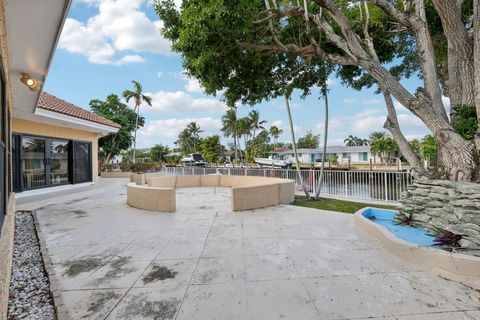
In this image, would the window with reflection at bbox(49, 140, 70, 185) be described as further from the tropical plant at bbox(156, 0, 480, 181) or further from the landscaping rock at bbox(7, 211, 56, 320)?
the tropical plant at bbox(156, 0, 480, 181)

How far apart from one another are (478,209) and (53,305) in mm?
6044

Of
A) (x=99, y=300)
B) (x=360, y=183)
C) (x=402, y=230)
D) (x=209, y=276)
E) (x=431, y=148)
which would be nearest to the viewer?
(x=99, y=300)

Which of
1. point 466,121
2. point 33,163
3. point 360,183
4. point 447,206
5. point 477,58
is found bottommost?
point 360,183

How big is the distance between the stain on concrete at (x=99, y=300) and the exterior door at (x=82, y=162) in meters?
11.0

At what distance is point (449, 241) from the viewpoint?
3803mm

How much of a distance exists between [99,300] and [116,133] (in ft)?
69.7

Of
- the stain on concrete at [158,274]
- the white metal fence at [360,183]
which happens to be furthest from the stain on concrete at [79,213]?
the white metal fence at [360,183]

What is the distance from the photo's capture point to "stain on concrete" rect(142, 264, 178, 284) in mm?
3361

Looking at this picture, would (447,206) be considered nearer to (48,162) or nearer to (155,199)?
(155,199)

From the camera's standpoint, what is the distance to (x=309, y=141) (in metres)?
63.9

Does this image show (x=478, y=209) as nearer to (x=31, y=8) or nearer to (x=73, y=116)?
(x=31, y=8)

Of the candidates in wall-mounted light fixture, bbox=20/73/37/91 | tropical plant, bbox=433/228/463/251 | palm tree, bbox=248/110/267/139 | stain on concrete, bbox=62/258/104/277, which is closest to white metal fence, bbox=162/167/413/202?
tropical plant, bbox=433/228/463/251

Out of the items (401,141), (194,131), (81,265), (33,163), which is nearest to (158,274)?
(81,265)

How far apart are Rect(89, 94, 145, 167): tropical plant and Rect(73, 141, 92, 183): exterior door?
7776 mm
